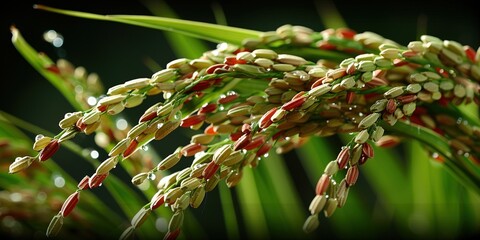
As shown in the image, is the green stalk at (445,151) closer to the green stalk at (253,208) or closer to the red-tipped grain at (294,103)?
the red-tipped grain at (294,103)

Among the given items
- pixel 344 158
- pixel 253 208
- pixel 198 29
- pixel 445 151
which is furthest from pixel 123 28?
pixel 344 158

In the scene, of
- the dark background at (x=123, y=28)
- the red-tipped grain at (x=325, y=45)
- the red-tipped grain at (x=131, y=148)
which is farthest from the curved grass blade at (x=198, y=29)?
the dark background at (x=123, y=28)

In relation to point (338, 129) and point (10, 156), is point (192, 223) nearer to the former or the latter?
point (10, 156)

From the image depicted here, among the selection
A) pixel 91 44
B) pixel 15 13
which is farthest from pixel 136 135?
pixel 15 13

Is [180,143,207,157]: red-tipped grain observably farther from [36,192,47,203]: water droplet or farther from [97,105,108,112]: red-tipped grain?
[36,192,47,203]: water droplet

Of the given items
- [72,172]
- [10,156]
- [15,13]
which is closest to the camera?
[10,156]

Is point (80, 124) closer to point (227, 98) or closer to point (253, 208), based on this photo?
point (227, 98)

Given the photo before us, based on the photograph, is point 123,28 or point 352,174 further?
point 123,28
